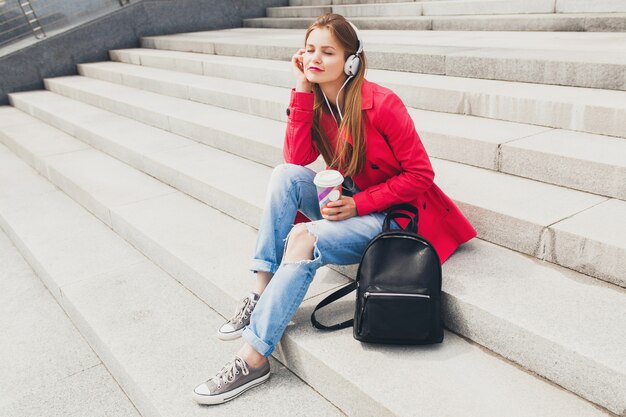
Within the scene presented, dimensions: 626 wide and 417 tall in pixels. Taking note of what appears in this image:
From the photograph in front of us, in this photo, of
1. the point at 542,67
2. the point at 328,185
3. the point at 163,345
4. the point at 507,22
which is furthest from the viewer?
the point at 507,22

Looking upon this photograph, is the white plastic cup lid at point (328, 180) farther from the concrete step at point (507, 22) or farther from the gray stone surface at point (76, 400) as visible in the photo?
the concrete step at point (507, 22)

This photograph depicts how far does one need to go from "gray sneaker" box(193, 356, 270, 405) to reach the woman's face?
1280 mm

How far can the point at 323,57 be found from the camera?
97.3 inches

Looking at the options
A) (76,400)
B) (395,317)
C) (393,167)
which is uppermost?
(393,167)

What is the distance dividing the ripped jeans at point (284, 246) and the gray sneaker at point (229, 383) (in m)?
0.10

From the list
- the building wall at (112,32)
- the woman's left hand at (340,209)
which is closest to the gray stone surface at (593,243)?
the woman's left hand at (340,209)

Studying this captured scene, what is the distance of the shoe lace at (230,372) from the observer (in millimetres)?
2402

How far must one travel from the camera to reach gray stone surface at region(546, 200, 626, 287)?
2.36 m

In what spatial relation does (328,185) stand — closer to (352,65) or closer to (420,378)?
(352,65)

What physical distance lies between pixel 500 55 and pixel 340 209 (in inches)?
93.8

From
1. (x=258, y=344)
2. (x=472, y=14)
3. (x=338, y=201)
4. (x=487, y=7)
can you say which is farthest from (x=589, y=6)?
(x=258, y=344)

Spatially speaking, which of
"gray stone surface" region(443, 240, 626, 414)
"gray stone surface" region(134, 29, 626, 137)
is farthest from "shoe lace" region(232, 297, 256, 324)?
"gray stone surface" region(134, 29, 626, 137)

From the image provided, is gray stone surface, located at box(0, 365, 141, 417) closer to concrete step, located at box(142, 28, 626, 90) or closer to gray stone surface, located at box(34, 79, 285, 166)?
gray stone surface, located at box(34, 79, 285, 166)

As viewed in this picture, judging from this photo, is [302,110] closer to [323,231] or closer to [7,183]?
[323,231]
